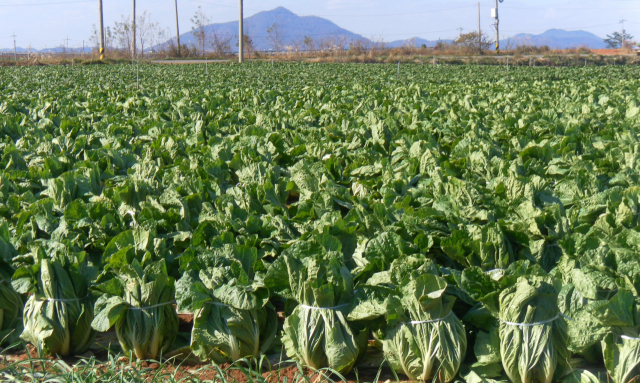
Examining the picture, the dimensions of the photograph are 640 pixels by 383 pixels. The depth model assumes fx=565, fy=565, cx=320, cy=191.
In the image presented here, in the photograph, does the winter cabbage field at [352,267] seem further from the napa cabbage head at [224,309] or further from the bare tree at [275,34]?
the bare tree at [275,34]

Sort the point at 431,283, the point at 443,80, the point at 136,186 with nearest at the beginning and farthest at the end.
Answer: the point at 431,283
the point at 136,186
the point at 443,80

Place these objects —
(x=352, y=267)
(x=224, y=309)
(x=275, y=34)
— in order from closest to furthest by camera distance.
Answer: (x=224, y=309) < (x=352, y=267) < (x=275, y=34)

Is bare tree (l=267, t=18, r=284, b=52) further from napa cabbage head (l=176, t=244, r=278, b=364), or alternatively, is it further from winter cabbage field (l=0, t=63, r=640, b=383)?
napa cabbage head (l=176, t=244, r=278, b=364)

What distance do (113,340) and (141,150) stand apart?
5.07 m

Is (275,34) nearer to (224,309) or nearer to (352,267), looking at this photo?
(352,267)

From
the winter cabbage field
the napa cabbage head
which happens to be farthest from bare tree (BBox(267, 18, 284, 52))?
the napa cabbage head

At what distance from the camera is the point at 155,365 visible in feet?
11.1

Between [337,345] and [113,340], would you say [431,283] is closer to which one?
[337,345]

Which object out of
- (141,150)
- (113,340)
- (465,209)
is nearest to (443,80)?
(141,150)

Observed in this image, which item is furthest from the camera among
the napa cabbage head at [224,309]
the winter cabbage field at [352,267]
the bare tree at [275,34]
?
the bare tree at [275,34]

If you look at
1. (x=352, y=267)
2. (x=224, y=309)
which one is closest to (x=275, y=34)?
(x=352, y=267)

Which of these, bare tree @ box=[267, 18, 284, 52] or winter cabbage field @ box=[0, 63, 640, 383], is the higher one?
bare tree @ box=[267, 18, 284, 52]

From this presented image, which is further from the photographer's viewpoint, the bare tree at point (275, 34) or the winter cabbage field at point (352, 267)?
the bare tree at point (275, 34)

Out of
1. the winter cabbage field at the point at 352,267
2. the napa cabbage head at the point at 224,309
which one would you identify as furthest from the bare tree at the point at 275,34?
the napa cabbage head at the point at 224,309
